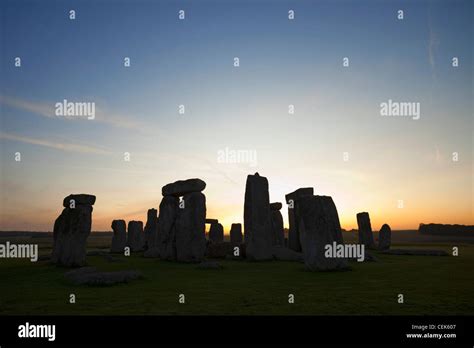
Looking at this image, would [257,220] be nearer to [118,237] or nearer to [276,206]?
[276,206]

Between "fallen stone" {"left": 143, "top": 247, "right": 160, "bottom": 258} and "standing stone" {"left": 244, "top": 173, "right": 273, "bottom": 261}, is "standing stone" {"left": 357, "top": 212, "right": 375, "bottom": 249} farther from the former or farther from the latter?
"fallen stone" {"left": 143, "top": 247, "right": 160, "bottom": 258}

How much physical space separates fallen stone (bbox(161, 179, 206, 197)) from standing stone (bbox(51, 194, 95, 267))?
3.83 metres

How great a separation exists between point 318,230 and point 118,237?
1591 centimetres

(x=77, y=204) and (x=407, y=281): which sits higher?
(x=77, y=204)

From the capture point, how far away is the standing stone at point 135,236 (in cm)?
2480

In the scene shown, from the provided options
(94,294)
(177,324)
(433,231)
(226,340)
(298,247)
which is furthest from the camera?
(433,231)

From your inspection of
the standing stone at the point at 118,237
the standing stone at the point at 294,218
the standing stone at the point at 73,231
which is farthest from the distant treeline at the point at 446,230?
the standing stone at the point at 73,231

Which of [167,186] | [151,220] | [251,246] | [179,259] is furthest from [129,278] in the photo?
[151,220]

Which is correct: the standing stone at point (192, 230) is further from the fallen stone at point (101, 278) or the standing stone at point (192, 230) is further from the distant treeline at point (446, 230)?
the distant treeline at point (446, 230)

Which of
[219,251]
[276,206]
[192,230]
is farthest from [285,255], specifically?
[276,206]

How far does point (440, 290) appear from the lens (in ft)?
25.7

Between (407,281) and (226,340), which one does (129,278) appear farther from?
(407,281)

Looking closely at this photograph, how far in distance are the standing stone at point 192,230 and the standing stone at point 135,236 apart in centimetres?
1011

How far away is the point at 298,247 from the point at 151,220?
9.90 metres
